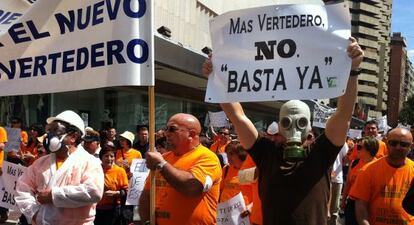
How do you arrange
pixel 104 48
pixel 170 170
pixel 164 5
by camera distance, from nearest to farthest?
pixel 170 170 < pixel 104 48 < pixel 164 5

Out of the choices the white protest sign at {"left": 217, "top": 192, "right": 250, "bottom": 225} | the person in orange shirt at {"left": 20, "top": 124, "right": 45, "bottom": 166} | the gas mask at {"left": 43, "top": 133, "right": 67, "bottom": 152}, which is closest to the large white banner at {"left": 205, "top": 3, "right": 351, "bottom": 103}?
the gas mask at {"left": 43, "top": 133, "right": 67, "bottom": 152}

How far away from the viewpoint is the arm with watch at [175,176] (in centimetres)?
407

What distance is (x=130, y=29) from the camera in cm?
428

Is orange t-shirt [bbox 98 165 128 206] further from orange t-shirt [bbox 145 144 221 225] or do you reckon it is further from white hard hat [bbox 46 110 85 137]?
orange t-shirt [bbox 145 144 221 225]

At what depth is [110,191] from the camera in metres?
7.52

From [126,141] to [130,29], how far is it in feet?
16.1

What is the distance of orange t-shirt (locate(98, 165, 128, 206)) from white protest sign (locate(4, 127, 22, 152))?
309 cm

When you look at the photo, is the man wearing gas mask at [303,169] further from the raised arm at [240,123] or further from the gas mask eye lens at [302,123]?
the raised arm at [240,123]

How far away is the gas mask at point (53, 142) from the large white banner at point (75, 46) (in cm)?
39

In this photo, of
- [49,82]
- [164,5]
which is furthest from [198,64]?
[49,82]

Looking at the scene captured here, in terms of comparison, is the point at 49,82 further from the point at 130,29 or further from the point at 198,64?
the point at 198,64

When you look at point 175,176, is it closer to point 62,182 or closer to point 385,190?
point 62,182

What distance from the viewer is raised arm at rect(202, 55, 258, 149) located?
12.1 ft

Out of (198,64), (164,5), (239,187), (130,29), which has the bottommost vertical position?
(239,187)
